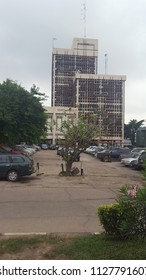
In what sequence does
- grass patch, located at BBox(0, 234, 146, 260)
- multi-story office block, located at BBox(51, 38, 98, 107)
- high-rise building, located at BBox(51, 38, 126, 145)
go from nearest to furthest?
grass patch, located at BBox(0, 234, 146, 260) → high-rise building, located at BBox(51, 38, 126, 145) → multi-story office block, located at BBox(51, 38, 98, 107)

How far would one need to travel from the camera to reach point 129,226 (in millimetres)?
6723

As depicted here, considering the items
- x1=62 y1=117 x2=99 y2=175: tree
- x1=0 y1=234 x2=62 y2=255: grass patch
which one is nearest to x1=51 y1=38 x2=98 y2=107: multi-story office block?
x1=62 y1=117 x2=99 y2=175: tree

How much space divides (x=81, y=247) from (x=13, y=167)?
13.8m

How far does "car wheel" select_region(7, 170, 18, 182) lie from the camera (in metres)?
20.0

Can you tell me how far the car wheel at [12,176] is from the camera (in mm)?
20000

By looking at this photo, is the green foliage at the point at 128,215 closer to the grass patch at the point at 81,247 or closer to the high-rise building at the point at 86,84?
the grass patch at the point at 81,247

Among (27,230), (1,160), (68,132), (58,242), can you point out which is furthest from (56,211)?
(68,132)

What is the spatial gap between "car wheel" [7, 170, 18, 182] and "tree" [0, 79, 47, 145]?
12855mm

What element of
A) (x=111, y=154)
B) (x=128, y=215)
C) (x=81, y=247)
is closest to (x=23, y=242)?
(x=81, y=247)

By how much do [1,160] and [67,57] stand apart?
295ft

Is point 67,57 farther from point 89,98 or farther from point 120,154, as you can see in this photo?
point 120,154

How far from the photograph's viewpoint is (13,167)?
20078 millimetres

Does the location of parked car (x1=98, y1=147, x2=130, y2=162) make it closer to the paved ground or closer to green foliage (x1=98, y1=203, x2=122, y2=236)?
the paved ground

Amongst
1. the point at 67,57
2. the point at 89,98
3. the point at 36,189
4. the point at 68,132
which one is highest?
the point at 67,57
